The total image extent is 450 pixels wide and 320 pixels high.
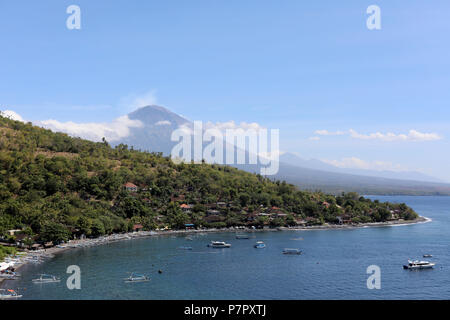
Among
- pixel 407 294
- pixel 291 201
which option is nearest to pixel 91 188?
pixel 291 201

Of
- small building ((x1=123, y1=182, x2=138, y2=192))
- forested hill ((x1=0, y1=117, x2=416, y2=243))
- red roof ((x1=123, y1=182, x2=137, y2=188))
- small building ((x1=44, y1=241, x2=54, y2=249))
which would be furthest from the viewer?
red roof ((x1=123, y1=182, x2=137, y2=188))

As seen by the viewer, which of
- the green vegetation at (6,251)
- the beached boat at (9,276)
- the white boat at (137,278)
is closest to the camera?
the beached boat at (9,276)

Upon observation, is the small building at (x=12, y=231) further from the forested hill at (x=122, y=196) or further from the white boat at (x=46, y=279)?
the white boat at (x=46, y=279)

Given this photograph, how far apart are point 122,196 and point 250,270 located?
120 ft

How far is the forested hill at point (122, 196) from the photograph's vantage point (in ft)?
172

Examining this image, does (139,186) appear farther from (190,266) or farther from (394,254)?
(394,254)

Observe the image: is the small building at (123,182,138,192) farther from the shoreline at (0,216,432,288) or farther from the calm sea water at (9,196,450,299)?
the calm sea water at (9,196,450,299)

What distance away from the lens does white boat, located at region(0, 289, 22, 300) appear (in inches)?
1062

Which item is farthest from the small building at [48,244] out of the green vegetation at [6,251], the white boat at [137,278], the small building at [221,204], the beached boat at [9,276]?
the small building at [221,204]

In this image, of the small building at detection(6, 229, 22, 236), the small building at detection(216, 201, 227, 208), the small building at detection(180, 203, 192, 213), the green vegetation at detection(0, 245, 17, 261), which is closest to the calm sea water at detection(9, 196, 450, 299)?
the green vegetation at detection(0, 245, 17, 261)

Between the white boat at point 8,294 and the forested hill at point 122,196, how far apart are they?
18.1 meters

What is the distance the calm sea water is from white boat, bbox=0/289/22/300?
683 millimetres

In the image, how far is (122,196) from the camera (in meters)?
67.3
